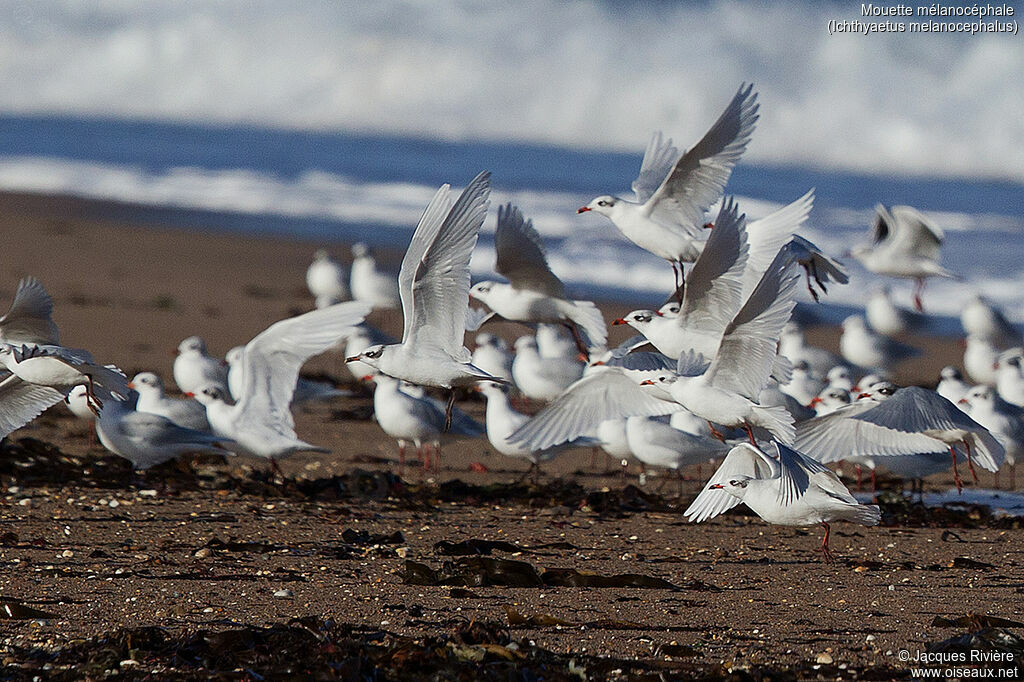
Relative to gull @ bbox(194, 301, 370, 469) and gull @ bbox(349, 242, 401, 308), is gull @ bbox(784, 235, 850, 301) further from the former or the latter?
gull @ bbox(349, 242, 401, 308)

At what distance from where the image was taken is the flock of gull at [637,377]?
22.2ft

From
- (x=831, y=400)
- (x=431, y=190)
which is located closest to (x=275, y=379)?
(x=831, y=400)

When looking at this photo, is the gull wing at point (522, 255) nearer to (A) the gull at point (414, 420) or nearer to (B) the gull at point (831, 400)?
(A) the gull at point (414, 420)

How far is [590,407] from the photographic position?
26.0ft

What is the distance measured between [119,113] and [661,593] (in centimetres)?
3325

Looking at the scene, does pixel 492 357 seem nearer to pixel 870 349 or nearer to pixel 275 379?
pixel 275 379

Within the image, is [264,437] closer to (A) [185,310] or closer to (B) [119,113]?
(A) [185,310]

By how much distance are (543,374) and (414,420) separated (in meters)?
2.02

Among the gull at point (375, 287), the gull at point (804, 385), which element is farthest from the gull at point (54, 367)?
the gull at point (375, 287)

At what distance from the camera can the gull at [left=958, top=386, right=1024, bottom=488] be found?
9.94 meters

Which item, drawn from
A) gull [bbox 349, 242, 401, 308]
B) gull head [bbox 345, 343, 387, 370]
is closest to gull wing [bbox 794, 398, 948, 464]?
gull head [bbox 345, 343, 387, 370]

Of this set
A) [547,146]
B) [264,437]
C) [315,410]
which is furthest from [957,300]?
[547,146]

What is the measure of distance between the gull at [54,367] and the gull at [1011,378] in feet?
26.6

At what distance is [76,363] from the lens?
6.92 meters
